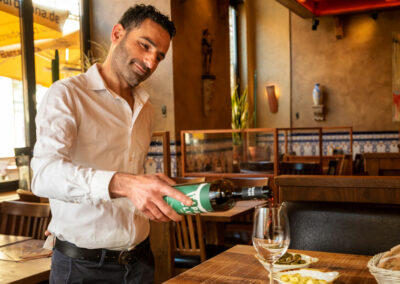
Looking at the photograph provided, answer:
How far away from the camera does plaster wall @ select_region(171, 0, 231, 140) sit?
6.32m

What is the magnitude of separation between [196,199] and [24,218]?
7.19ft

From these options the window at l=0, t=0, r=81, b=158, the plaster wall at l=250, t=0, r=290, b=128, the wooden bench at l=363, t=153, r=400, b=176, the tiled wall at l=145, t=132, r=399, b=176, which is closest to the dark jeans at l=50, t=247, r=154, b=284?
the window at l=0, t=0, r=81, b=158

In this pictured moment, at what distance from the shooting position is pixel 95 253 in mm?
1506

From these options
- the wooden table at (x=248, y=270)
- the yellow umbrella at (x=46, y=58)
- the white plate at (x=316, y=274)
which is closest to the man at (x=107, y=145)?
the wooden table at (x=248, y=270)

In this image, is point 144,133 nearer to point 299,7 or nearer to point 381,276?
point 381,276

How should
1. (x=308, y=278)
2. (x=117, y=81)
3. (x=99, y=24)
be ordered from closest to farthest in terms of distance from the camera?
(x=308, y=278)
(x=117, y=81)
(x=99, y=24)

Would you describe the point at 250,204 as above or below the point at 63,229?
below

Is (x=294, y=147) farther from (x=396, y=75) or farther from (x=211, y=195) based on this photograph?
(x=211, y=195)

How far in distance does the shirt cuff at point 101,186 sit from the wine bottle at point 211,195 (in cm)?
14

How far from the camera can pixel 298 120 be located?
9.84 metres

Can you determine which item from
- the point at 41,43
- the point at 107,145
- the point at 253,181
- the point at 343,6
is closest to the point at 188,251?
the point at 253,181

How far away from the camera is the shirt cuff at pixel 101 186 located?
1.06 m

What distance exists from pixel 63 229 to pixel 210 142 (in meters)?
5.57

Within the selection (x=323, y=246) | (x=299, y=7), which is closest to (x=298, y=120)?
(x=299, y=7)
